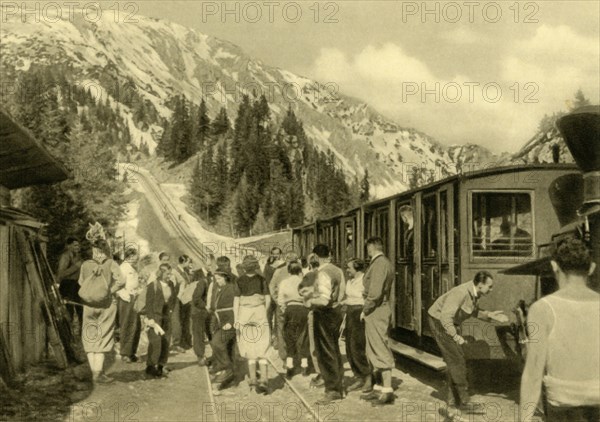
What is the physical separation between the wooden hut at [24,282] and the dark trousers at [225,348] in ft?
7.77

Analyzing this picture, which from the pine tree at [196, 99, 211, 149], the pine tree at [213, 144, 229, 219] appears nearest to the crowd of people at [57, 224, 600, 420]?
the pine tree at [213, 144, 229, 219]

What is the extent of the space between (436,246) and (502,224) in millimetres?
1008

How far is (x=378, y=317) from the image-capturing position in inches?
362

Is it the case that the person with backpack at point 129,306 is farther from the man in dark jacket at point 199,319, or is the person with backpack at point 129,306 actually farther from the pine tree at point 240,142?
the pine tree at point 240,142

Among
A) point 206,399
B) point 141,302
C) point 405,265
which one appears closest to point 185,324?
point 141,302

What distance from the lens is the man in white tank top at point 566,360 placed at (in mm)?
3654

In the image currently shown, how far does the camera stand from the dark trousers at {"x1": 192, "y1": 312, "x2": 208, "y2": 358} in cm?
1248

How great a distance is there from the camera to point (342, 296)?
10133 mm

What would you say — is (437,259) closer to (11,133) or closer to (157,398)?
(157,398)

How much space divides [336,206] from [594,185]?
A: 321 feet

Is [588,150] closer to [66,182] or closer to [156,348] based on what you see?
[156,348]

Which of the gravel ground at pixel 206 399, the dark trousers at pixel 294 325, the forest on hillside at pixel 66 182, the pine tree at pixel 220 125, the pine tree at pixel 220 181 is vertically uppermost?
the pine tree at pixel 220 125

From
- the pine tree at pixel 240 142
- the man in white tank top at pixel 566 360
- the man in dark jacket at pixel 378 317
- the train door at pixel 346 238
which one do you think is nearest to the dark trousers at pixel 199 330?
the man in dark jacket at pixel 378 317

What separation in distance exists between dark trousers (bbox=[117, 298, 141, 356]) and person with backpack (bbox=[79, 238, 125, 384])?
143 cm
